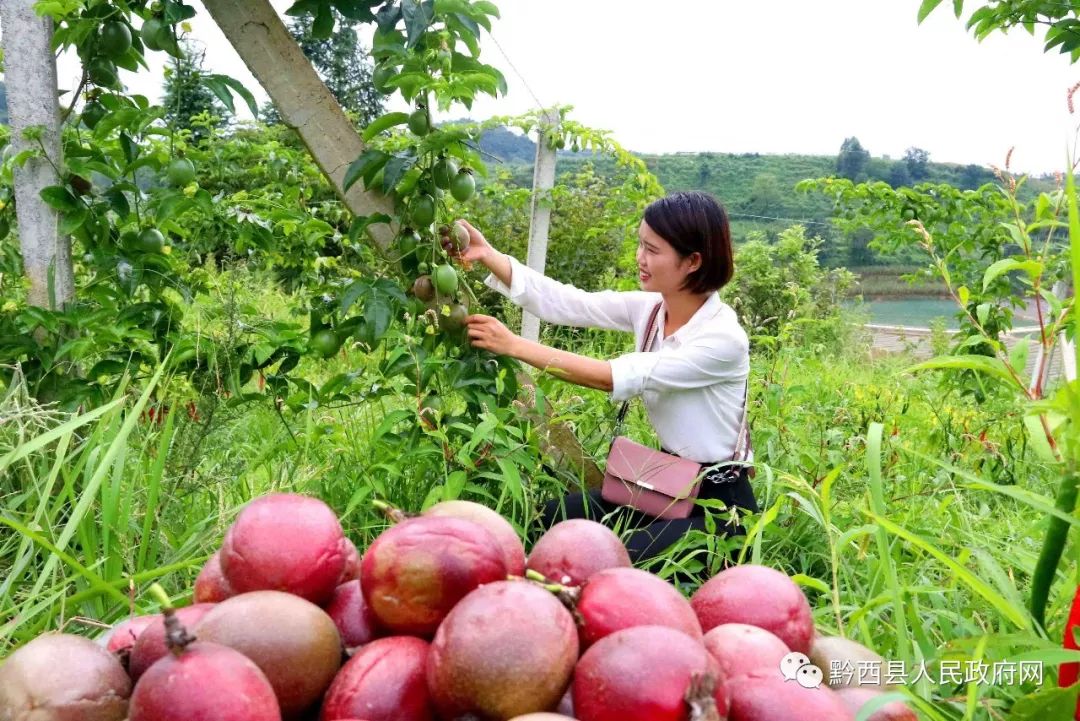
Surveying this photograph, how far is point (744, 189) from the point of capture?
1742 centimetres

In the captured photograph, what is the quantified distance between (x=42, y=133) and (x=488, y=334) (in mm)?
1239

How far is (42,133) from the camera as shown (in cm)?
212

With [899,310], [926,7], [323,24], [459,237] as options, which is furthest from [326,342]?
[899,310]

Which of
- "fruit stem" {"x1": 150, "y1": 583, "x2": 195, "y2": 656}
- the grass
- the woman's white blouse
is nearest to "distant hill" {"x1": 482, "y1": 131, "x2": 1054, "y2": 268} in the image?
the grass

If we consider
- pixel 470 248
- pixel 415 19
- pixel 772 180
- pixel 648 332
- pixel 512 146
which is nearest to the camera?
pixel 415 19

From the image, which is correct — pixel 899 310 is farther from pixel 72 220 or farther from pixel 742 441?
pixel 72 220

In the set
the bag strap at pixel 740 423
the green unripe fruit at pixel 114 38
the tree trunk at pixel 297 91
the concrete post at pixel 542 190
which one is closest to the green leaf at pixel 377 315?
the tree trunk at pixel 297 91

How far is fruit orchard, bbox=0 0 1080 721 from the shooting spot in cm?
83

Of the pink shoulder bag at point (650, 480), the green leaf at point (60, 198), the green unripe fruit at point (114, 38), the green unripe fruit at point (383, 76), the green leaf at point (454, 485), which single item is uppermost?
the green unripe fruit at point (114, 38)

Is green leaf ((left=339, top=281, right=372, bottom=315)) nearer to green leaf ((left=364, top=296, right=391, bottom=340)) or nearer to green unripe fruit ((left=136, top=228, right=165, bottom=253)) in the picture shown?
green leaf ((left=364, top=296, right=391, bottom=340))

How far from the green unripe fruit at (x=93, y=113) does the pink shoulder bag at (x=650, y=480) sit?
169 cm

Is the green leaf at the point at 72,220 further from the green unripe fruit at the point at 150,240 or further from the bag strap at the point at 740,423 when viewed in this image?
the bag strap at the point at 740,423

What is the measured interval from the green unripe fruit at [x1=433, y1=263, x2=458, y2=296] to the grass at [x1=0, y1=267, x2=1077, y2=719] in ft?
1.12

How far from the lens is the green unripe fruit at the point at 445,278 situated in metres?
2.14
